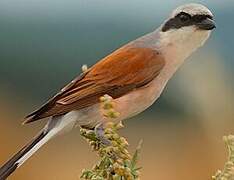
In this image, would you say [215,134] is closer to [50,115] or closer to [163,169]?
[163,169]

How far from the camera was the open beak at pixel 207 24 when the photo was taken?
3064mm

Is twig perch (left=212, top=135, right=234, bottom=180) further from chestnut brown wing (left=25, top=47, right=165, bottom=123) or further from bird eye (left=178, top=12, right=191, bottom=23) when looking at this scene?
bird eye (left=178, top=12, right=191, bottom=23)

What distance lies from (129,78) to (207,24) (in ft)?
1.11

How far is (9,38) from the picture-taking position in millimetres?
10945

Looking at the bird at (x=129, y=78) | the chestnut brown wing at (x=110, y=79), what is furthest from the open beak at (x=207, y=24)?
the chestnut brown wing at (x=110, y=79)

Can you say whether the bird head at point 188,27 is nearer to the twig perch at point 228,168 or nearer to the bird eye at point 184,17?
the bird eye at point 184,17

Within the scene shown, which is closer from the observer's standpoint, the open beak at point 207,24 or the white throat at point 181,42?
the open beak at point 207,24

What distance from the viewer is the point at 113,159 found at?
7.43 ft

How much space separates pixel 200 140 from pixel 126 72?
7.87 feet

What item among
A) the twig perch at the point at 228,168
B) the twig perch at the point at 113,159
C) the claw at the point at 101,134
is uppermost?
the twig perch at the point at 113,159

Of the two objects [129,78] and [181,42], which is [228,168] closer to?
[129,78]

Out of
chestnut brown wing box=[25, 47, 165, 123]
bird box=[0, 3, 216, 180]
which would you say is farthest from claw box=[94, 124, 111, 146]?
chestnut brown wing box=[25, 47, 165, 123]

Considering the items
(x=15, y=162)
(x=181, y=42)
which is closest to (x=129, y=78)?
(x=181, y=42)

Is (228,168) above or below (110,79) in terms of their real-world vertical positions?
below
